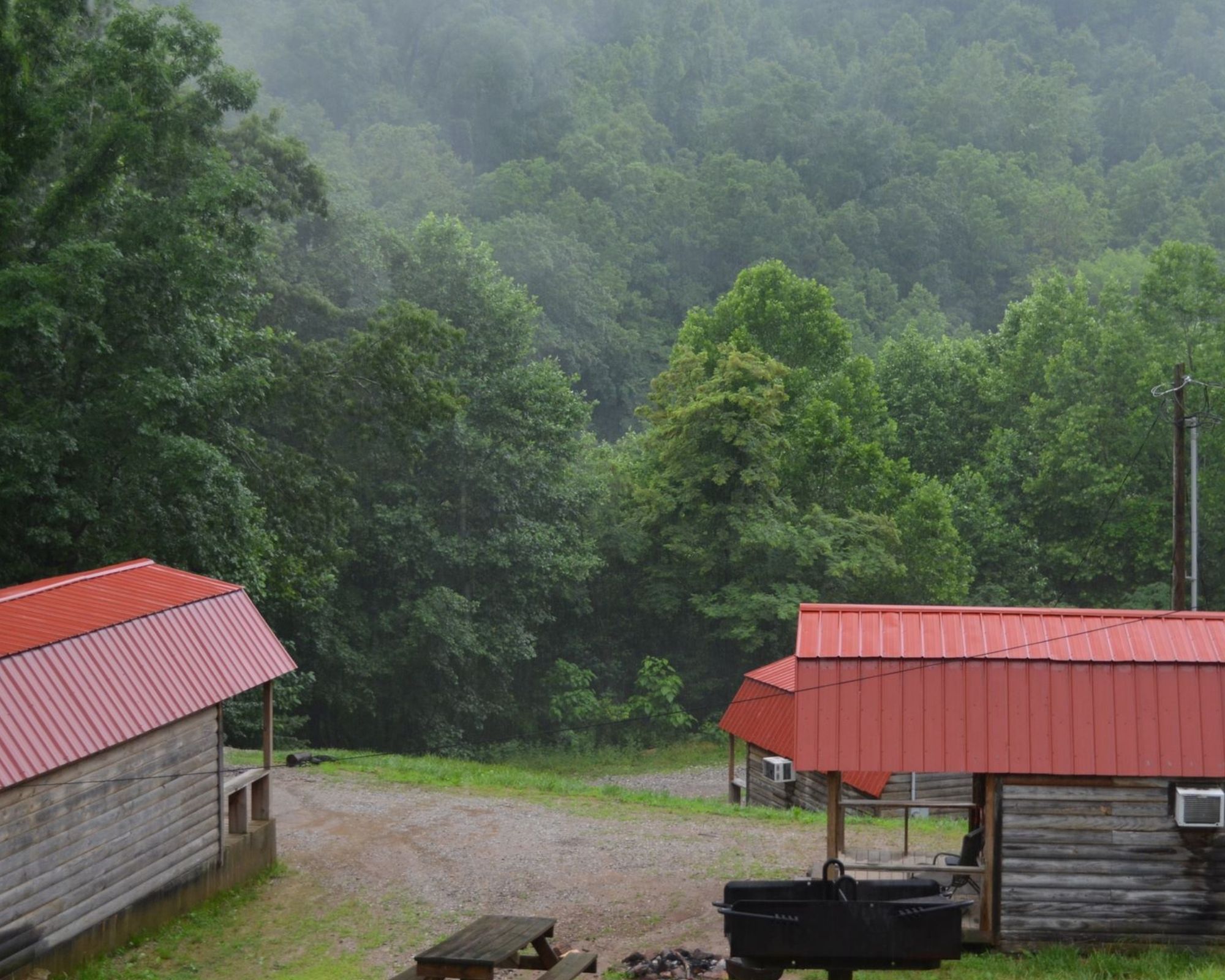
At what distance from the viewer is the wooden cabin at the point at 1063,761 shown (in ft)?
42.4

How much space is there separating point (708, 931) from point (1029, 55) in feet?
400

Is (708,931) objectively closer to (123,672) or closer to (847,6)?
(123,672)

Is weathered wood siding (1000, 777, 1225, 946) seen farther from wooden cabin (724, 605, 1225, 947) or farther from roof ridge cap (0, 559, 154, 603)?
roof ridge cap (0, 559, 154, 603)

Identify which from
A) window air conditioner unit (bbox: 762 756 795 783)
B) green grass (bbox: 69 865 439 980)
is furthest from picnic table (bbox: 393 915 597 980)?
window air conditioner unit (bbox: 762 756 795 783)

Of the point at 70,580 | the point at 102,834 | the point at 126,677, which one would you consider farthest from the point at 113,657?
the point at 70,580

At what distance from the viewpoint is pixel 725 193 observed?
8262 cm

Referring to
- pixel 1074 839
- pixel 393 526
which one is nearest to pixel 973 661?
pixel 1074 839


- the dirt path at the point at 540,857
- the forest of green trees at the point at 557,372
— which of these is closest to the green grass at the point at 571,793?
the dirt path at the point at 540,857

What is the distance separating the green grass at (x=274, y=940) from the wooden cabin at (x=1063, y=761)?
15.9 ft

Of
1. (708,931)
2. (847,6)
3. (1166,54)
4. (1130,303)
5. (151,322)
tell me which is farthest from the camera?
(847,6)

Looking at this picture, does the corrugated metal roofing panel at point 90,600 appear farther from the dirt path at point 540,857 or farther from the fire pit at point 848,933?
the fire pit at point 848,933

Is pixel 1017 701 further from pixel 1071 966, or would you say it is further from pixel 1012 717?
pixel 1071 966

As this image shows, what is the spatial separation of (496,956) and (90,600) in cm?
694

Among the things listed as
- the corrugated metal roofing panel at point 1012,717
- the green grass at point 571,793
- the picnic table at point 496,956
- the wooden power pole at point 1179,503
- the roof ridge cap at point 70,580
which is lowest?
the green grass at point 571,793
